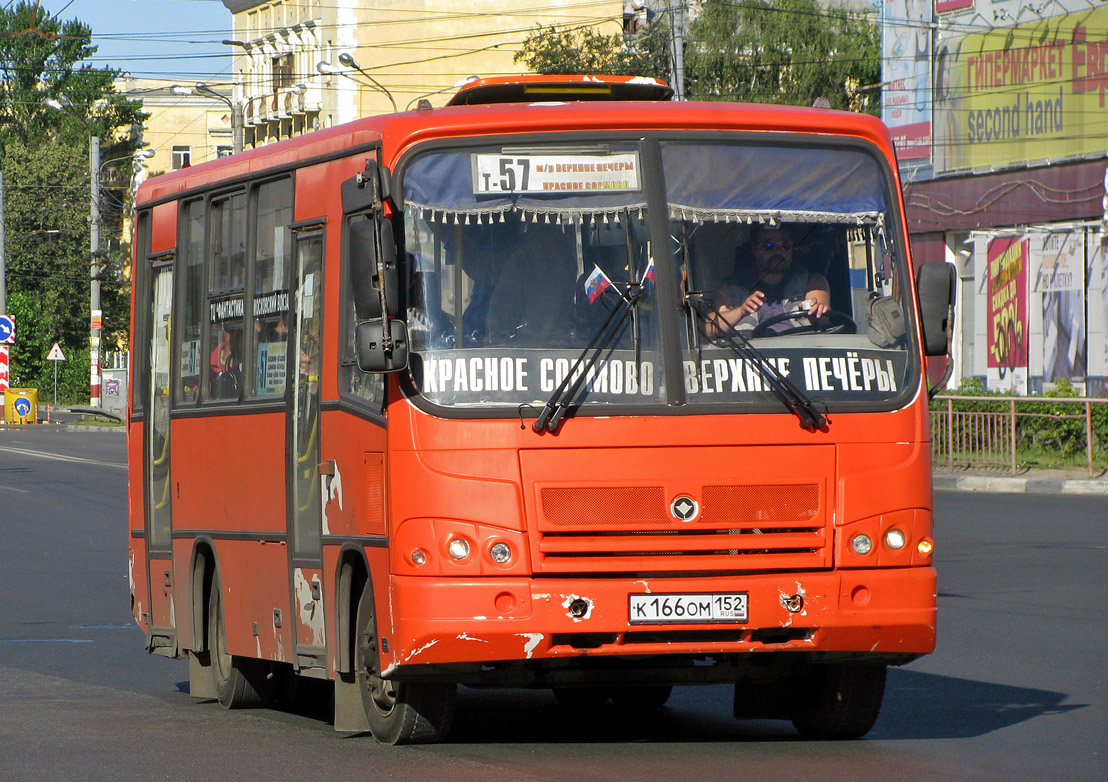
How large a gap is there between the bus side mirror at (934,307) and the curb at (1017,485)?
18845mm

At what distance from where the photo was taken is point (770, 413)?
26.6 feet

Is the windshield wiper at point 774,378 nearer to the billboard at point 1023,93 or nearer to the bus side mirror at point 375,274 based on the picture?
the bus side mirror at point 375,274

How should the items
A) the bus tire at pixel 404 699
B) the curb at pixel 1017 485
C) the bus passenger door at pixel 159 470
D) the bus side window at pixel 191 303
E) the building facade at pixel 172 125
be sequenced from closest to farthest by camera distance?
the bus tire at pixel 404 699, the bus side window at pixel 191 303, the bus passenger door at pixel 159 470, the curb at pixel 1017 485, the building facade at pixel 172 125

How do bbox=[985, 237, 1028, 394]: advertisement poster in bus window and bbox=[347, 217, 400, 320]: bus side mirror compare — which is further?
bbox=[985, 237, 1028, 394]: advertisement poster in bus window

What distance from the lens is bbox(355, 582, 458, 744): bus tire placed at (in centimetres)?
830

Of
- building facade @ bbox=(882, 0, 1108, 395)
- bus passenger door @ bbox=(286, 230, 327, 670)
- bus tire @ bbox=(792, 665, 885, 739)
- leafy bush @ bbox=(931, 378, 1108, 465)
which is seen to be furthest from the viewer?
Result: building facade @ bbox=(882, 0, 1108, 395)

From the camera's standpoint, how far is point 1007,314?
38.9 meters

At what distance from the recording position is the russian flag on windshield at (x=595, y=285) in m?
8.09

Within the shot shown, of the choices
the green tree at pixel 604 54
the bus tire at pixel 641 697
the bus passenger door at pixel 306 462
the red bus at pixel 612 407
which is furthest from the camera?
the green tree at pixel 604 54

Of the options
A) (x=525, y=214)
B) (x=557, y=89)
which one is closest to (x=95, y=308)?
(x=557, y=89)

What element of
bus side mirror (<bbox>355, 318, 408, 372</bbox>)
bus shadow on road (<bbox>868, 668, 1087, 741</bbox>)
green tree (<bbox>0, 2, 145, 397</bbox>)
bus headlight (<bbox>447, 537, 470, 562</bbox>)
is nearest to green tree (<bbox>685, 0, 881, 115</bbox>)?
green tree (<bbox>0, 2, 145, 397</bbox>)

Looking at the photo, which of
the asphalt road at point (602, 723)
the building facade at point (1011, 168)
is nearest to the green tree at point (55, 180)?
the building facade at point (1011, 168)

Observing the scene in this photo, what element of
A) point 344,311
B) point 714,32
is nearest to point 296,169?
point 344,311

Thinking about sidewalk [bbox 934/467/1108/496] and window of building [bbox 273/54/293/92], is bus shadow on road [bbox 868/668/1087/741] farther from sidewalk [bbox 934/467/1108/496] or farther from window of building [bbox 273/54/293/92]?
window of building [bbox 273/54/293/92]
